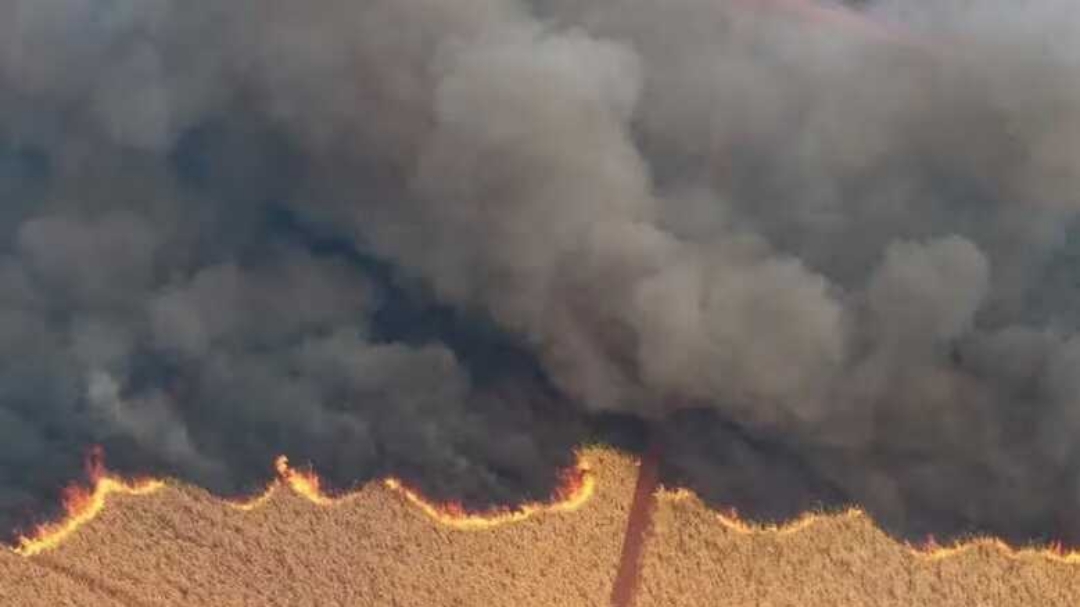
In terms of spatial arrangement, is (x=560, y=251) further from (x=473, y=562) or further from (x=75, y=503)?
(x=75, y=503)

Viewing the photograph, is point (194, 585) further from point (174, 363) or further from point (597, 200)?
point (597, 200)

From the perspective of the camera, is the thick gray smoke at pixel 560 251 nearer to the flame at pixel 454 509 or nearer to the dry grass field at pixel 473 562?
the flame at pixel 454 509

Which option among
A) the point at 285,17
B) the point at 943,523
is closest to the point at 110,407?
the point at 285,17

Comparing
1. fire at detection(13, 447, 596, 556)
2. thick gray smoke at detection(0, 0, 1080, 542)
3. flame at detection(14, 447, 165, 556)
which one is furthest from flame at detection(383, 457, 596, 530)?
flame at detection(14, 447, 165, 556)

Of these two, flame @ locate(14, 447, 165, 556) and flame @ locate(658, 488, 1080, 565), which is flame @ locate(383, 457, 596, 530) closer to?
flame @ locate(658, 488, 1080, 565)

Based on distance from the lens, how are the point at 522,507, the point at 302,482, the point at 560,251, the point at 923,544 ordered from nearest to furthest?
the point at 923,544 → the point at 560,251 → the point at 522,507 → the point at 302,482

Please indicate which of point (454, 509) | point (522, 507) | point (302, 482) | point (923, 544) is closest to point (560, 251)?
point (522, 507)
